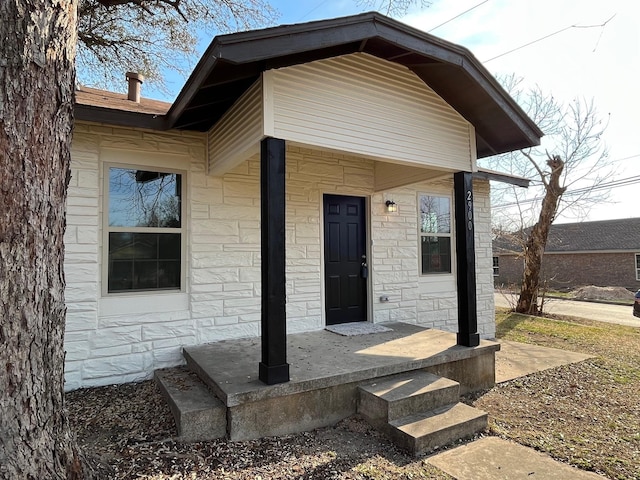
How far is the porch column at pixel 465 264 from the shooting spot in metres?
4.39

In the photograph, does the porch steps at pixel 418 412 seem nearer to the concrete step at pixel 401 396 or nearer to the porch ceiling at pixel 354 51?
the concrete step at pixel 401 396

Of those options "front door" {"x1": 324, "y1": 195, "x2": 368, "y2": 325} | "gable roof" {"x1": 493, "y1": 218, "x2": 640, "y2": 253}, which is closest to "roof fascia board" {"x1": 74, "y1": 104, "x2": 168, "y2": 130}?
"front door" {"x1": 324, "y1": 195, "x2": 368, "y2": 325}

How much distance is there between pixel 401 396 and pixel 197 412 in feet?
5.59

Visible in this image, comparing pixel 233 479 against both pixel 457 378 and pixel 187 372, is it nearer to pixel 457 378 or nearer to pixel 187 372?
pixel 187 372

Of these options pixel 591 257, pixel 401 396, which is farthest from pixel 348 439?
pixel 591 257

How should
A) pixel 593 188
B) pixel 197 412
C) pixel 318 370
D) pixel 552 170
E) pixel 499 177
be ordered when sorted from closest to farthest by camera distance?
pixel 197 412
pixel 318 370
pixel 499 177
pixel 552 170
pixel 593 188

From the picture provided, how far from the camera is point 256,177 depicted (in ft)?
16.2

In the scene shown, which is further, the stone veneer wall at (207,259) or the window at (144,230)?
the window at (144,230)

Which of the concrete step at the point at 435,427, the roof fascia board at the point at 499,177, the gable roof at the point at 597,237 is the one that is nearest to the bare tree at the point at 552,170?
the roof fascia board at the point at 499,177

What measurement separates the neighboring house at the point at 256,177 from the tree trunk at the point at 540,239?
6448 mm

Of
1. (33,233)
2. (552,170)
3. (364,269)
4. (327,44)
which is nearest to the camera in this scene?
(33,233)

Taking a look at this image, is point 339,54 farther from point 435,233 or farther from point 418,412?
point 435,233

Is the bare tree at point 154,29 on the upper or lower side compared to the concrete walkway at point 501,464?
upper

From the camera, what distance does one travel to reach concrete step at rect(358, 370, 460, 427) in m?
3.18
